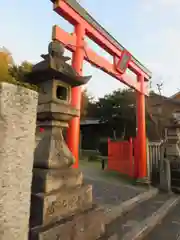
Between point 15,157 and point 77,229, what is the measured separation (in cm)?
160

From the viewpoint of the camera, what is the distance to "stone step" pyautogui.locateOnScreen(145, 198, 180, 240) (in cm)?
324

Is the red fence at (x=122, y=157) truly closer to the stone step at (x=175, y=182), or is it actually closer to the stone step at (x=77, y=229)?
the stone step at (x=175, y=182)

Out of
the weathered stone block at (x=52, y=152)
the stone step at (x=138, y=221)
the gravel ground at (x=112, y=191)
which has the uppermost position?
the weathered stone block at (x=52, y=152)

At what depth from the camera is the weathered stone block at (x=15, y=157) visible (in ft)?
3.88

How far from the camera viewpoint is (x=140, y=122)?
23.2ft

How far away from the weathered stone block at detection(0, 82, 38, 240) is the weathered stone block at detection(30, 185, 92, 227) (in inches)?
32.7

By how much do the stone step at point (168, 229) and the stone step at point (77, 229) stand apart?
109 cm

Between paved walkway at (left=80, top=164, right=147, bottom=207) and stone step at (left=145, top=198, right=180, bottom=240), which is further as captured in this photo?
paved walkway at (left=80, top=164, right=147, bottom=207)

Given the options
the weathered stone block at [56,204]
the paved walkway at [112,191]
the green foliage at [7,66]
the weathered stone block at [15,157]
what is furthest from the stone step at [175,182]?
the green foliage at [7,66]

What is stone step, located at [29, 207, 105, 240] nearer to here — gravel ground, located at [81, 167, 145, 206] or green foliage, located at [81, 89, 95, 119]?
gravel ground, located at [81, 167, 145, 206]

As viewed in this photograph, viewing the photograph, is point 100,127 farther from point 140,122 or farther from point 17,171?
point 17,171

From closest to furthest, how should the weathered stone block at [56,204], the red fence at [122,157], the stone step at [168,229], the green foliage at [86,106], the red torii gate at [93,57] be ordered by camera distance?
1. the weathered stone block at [56,204]
2. the stone step at [168,229]
3. the red torii gate at [93,57]
4. the red fence at [122,157]
5. the green foliage at [86,106]

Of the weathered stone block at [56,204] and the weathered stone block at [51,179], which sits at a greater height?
the weathered stone block at [51,179]

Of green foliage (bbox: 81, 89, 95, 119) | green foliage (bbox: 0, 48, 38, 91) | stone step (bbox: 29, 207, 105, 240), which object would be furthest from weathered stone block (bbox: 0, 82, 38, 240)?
green foliage (bbox: 81, 89, 95, 119)
